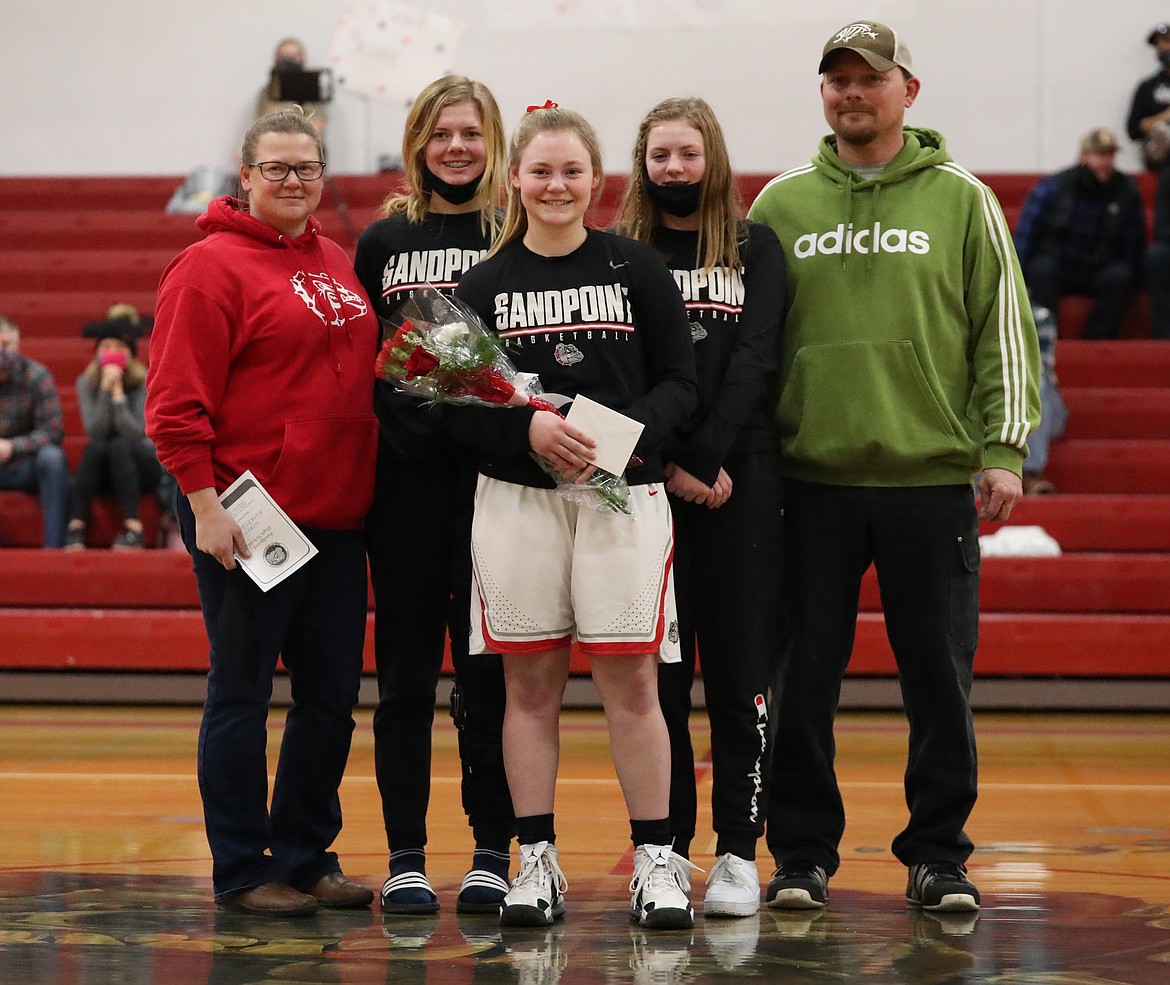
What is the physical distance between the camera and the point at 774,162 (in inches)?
424

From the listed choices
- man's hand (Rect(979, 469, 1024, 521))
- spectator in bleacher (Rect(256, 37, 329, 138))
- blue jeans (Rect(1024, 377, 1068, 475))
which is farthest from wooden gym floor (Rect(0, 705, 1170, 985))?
spectator in bleacher (Rect(256, 37, 329, 138))

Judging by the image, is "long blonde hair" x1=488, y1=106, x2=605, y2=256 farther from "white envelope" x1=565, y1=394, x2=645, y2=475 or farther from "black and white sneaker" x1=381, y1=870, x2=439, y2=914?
"black and white sneaker" x1=381, y1=870, x2=439, y2=914

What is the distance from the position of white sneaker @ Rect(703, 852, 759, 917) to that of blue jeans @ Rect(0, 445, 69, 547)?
4.89m

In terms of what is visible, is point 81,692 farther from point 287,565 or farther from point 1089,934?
point 1089,934

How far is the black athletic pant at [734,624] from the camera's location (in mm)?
3100

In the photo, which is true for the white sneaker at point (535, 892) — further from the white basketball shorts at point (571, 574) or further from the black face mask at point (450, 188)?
the black face mask at point (450, 188)

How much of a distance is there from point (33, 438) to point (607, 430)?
5.05 meters

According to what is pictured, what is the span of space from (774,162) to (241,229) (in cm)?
804

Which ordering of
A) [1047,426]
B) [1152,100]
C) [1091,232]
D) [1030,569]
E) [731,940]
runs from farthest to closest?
[1152,100] < [1091,232] < [1047,426] < [1030,569] < [731,940]

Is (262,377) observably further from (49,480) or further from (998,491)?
(49,480)

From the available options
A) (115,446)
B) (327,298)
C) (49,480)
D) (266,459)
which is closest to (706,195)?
(327,298)

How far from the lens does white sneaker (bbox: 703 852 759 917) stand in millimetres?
2998

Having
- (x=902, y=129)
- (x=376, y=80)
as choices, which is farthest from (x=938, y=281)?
(x=376, y=80)

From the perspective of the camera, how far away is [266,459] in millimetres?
3082
